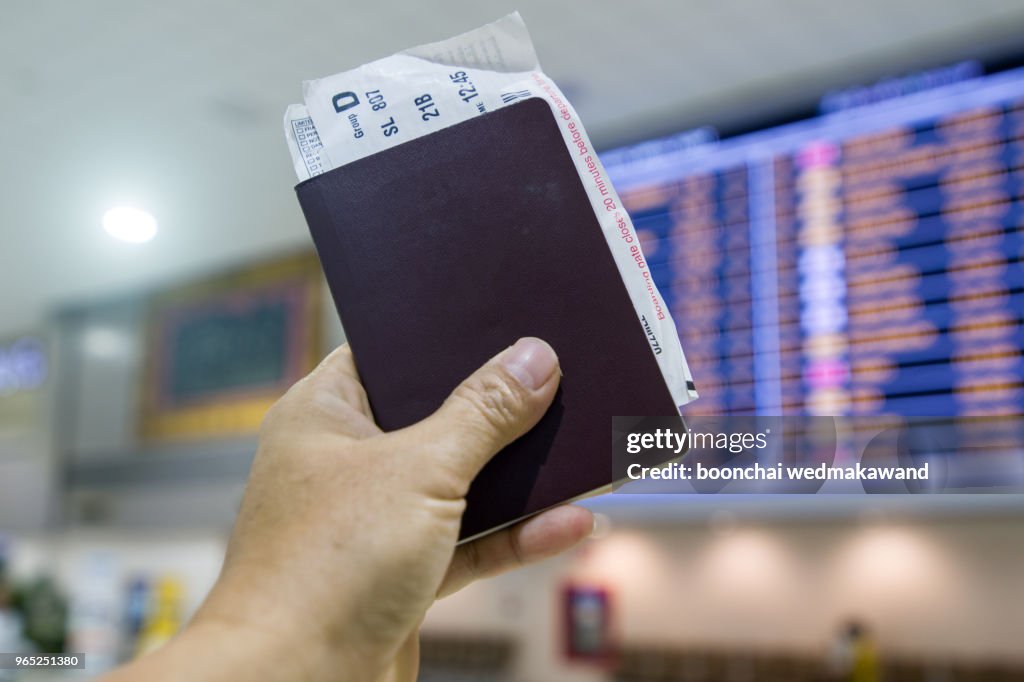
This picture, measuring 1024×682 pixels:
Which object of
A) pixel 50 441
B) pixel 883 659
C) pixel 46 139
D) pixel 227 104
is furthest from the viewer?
pixel 50 441

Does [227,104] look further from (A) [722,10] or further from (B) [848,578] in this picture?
(B) [848,578]

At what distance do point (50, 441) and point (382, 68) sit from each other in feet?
20.3

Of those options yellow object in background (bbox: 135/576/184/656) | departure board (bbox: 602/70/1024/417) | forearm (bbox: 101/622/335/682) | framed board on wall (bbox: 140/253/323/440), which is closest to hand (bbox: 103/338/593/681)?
forearm (bbox: 101/622/335/682)

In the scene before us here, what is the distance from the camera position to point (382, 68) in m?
0.78

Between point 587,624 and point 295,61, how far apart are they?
3.61m

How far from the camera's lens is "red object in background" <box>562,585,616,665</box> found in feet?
17.3

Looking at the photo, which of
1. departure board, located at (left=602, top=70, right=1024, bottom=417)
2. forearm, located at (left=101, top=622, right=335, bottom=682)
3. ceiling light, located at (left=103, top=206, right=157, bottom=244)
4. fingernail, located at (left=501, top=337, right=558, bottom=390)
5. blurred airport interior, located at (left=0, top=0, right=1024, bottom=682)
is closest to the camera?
forearm, located at (left=101, top=622, right=335, bottom=682)

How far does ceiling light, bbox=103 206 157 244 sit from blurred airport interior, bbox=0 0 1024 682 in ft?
0.09

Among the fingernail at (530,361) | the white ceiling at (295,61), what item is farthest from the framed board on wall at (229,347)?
the fingernail at (530,361)

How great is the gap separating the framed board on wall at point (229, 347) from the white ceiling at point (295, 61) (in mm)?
996

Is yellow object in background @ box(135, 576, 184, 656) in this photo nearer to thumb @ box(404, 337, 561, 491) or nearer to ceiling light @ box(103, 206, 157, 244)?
ceiling light @ box(103, 206, 157, 244)

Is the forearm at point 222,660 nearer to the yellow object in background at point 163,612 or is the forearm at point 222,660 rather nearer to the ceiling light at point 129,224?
the ceiling light at point 129,224

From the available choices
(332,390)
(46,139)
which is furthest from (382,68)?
(46,139)

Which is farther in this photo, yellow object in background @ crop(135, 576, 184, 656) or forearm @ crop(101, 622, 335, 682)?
yellow object in background @ crop(135, 576, 184, 656)
